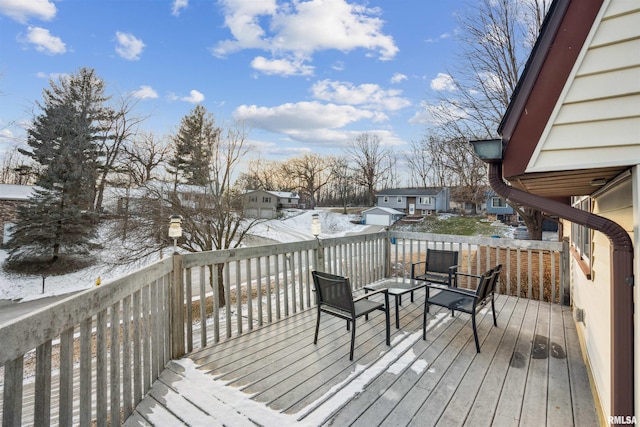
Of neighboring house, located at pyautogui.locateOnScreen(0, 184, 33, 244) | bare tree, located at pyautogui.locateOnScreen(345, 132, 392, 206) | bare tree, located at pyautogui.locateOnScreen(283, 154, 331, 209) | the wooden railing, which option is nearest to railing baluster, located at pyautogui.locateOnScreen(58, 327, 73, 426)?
the wooden railing

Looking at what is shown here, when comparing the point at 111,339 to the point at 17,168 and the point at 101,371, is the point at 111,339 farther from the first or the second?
the point at 17,168

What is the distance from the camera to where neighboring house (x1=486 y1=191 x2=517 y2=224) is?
26717 mm

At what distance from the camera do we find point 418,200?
3384 cm

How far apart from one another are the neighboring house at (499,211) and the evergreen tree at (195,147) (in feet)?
82.0

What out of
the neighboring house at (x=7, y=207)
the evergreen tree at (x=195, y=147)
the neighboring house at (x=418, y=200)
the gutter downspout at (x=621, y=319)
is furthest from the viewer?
the neighboring house at (x=418, y=200)

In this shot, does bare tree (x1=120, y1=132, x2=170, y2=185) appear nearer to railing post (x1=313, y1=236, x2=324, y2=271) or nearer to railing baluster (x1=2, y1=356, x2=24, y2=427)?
railing post (x1=313, y1=236, x2=324, y2=271)

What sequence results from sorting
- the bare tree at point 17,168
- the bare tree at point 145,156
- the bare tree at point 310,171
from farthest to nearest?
1. the bare tree at point 310,171
2. the bare tree at point 17,168
3. the bare tree at point 145,156

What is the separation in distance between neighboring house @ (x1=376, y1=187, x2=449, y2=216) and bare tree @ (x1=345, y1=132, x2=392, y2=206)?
10.0 feet

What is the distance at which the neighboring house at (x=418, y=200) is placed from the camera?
109 ft

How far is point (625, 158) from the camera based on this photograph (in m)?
1.26

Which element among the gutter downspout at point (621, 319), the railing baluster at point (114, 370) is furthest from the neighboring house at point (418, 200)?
the railing baluster at point (114, 370)

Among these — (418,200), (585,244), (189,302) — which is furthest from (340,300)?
(418,200)

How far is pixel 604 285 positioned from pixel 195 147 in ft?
40.0

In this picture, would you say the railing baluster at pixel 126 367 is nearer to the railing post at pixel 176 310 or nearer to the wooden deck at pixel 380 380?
the wooden deck at pixel 380 380
